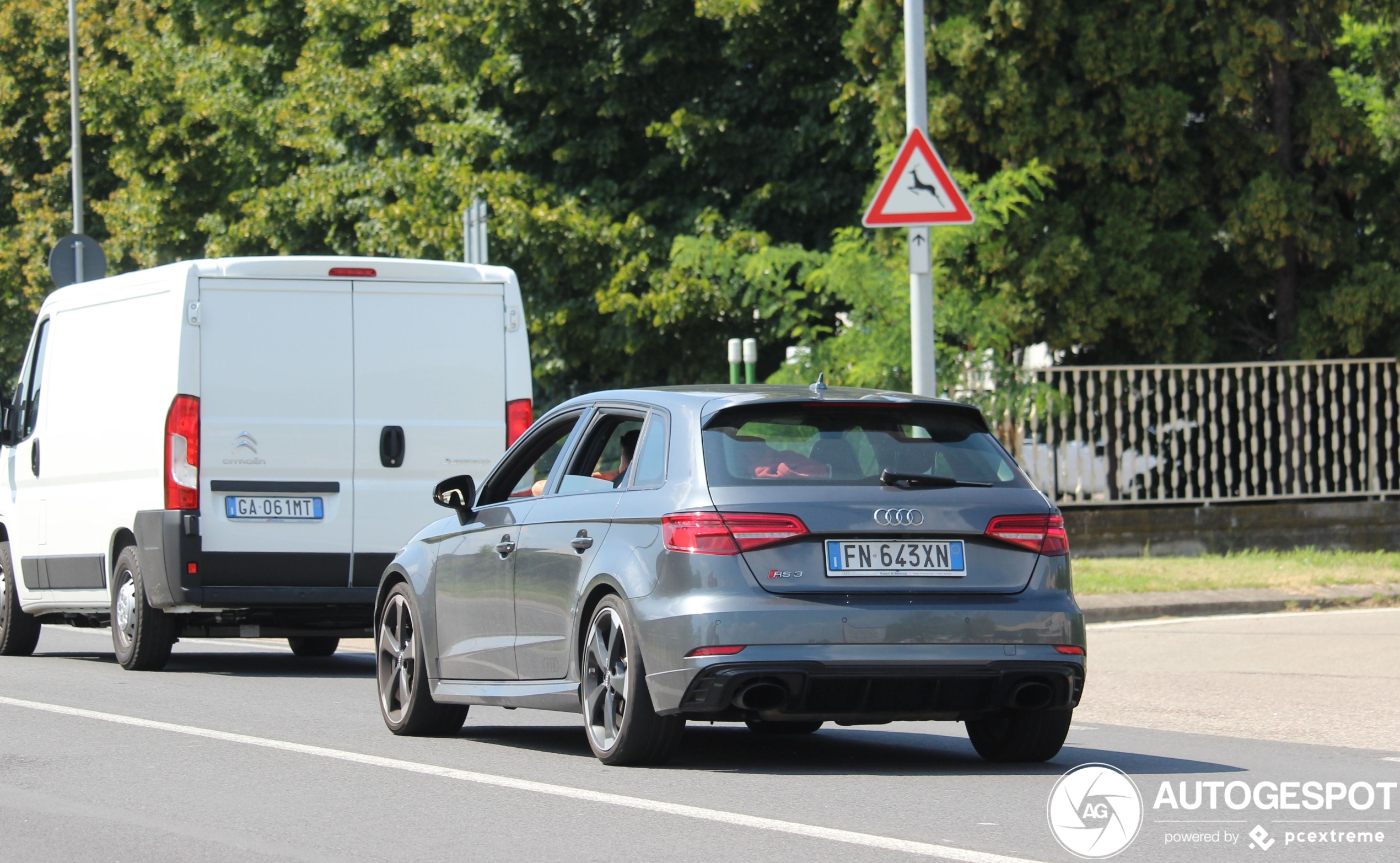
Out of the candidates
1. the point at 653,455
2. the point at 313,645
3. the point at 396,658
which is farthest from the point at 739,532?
the point at 313,645

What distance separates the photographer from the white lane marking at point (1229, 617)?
1602 centimetres

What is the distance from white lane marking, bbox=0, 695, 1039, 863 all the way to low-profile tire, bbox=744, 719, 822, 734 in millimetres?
1887

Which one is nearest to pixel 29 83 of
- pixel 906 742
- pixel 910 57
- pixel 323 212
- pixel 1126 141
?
pixel 323 212

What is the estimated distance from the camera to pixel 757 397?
8141 mm

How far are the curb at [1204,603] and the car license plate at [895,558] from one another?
8.63 m

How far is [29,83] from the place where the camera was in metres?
41.4

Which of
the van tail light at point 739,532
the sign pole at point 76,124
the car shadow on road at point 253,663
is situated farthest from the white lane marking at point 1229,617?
the sign pole at point 76,124

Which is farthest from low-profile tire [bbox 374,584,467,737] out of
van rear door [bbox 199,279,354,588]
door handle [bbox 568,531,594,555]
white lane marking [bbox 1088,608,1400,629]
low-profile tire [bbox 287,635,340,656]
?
white lane marking [bbox 1088,608,1400,629]

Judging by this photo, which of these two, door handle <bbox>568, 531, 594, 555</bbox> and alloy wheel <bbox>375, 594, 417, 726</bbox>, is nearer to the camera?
door handle <bbox>568, 531, 594, 555</bbox>

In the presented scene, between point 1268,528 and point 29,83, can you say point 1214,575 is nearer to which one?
point 1268,528

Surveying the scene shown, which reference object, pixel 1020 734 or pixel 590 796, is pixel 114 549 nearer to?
pixel 590 796

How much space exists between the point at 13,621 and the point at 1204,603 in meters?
9.01

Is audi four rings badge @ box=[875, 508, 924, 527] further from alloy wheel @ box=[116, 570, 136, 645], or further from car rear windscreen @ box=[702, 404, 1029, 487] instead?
alloy wheel @ box=[116, 570, 136, 645]

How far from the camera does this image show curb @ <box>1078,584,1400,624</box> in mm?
16484
